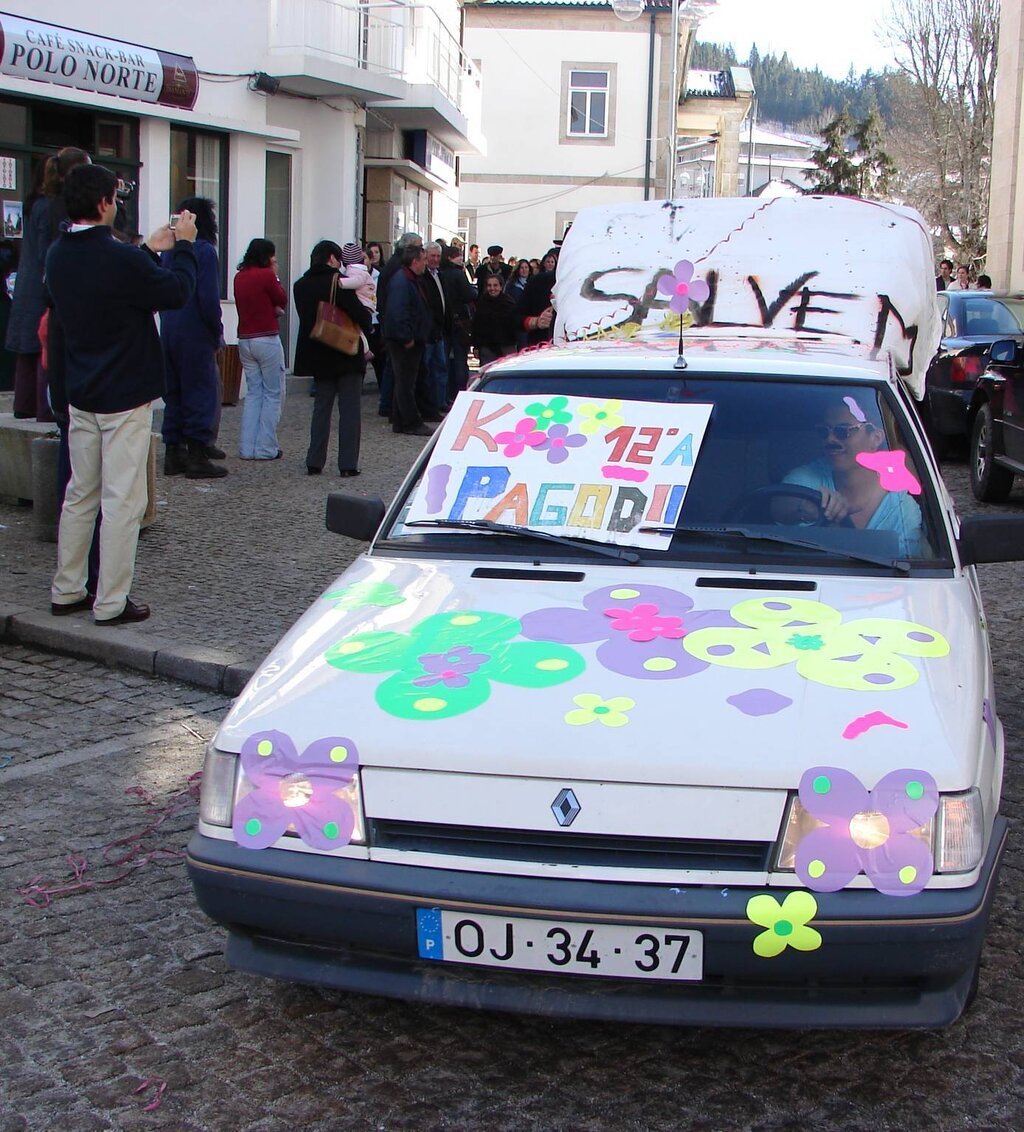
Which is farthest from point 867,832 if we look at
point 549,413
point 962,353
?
point 962,353

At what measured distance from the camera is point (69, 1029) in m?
3.41

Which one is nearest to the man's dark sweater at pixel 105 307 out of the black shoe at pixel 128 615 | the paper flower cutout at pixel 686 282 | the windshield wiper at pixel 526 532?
the black shoe at pixel 128 615

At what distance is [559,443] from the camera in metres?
4.30

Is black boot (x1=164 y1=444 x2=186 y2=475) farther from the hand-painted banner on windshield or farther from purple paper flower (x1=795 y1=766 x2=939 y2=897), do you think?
purple paper flower (x1=795 y1=766 x2=939 y2=897)

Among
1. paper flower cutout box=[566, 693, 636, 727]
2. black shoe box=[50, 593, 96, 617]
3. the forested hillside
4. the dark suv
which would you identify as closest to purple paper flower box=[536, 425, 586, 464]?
paper flower cutout box=[566, 693, 636, 727]

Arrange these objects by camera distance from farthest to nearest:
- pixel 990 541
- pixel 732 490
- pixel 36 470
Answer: pixel 36 470, pixel 732 490, pixel 990 541

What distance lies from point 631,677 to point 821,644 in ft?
1.68

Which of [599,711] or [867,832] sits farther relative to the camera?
[599,711]

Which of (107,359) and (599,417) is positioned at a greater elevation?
(107,359)

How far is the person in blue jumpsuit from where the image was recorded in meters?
10.6

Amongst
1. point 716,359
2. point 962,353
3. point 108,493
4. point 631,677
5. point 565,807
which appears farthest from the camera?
point 962,353

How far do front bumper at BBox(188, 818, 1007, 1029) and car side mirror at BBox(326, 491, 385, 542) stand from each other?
5.00 ft

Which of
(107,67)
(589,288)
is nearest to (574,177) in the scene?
(107,67)

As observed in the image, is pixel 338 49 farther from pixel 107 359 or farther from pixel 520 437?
pixel 520 437
